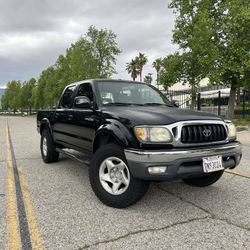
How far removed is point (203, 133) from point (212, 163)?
39 cm

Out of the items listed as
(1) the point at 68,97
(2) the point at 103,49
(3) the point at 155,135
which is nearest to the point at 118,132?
(3) the point at 155,135

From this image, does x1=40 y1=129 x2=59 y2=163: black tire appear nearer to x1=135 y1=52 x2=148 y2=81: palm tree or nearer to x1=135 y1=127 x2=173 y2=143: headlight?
x1=135 y1=127 x2=173 y2=143: headlight

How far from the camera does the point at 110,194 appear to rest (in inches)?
158

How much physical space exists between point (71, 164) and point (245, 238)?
439cm

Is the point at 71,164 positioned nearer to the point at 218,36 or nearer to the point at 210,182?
the point at 210,182

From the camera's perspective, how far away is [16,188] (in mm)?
4930

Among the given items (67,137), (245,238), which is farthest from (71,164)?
(245,238)

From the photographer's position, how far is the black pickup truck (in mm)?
3560

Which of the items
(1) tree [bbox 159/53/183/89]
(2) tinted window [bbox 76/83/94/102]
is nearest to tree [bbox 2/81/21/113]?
(1) tree [bbox 159/53/183/89]

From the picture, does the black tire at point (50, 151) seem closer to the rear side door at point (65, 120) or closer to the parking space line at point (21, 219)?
the rear side door at point (65, 120)

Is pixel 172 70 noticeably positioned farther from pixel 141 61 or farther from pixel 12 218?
pixel 141 61

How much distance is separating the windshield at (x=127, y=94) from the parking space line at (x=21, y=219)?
6.06 feet

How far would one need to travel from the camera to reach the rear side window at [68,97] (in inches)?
231

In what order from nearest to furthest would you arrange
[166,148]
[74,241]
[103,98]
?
[74,241]
[166,148]
[103,98]
